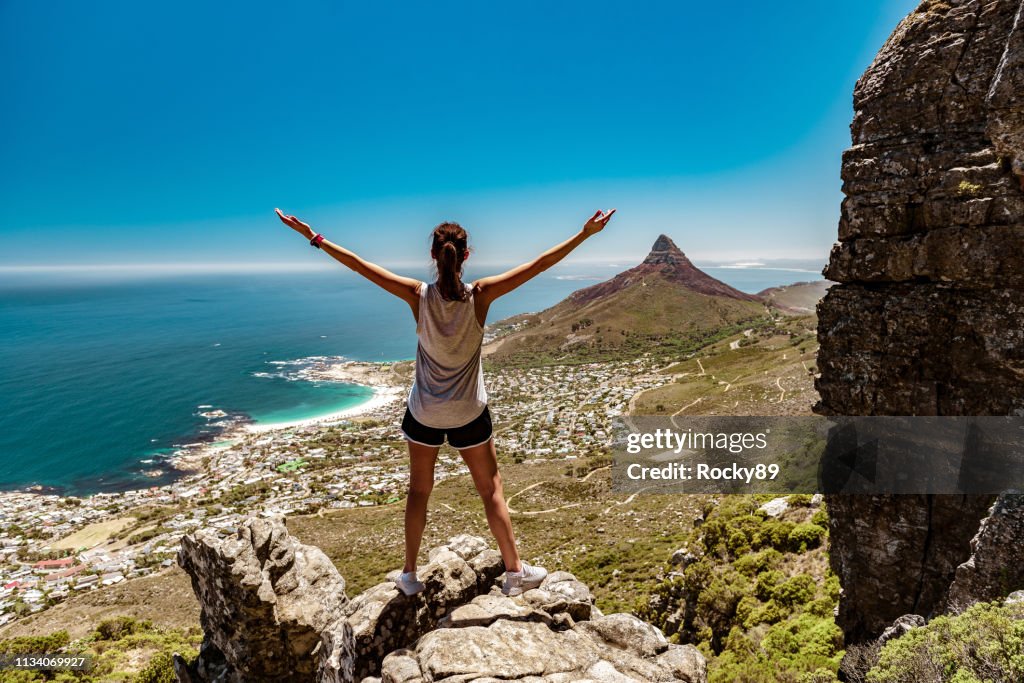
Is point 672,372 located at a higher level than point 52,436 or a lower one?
higher

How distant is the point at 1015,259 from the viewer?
827 cm

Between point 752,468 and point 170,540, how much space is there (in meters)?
44.6

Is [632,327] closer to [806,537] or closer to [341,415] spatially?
[341,415]

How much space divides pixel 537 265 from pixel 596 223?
1.73 ft

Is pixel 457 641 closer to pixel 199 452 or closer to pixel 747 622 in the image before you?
pixel 747 622

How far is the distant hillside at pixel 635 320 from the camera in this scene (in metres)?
135

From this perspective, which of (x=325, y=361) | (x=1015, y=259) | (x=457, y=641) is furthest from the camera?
(x=325, y=361)

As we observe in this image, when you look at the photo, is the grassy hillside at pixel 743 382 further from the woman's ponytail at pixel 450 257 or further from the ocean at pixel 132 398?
the ocean at pixel 132 398

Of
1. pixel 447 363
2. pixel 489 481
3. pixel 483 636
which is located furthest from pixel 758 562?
pixel 447 363

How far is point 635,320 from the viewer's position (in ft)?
500

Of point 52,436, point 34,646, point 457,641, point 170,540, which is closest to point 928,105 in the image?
point 457,641

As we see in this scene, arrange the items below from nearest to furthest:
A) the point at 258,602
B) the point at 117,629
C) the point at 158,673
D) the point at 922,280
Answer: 1. the point at 258,602
2. the point at 922,280
3. the point at 158,673
4. the point at 117,629

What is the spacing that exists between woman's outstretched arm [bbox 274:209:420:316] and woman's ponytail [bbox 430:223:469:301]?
10.5 inches

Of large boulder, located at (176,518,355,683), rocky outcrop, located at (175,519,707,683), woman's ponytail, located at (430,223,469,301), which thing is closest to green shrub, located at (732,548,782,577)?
rocky outcrop, located at (175,519,707,683)
